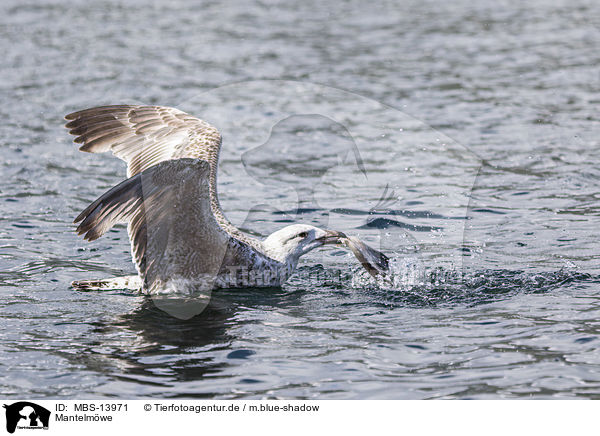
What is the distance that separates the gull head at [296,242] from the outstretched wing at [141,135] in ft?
2.88

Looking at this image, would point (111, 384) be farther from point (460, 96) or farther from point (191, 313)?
point (460, 96)

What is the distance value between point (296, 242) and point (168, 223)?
1.33 meters

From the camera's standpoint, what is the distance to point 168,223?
8.25m

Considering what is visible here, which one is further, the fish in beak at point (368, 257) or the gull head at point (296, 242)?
the gull head at point (296, 242)

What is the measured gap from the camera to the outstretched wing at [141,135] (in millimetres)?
9008

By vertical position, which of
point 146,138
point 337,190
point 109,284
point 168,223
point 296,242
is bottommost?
point 109,284

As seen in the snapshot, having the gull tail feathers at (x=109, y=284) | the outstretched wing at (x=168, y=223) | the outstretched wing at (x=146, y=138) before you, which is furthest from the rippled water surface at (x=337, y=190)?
the outstretched wing at (x=146, y=138)

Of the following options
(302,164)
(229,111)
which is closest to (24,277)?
(302,164)
